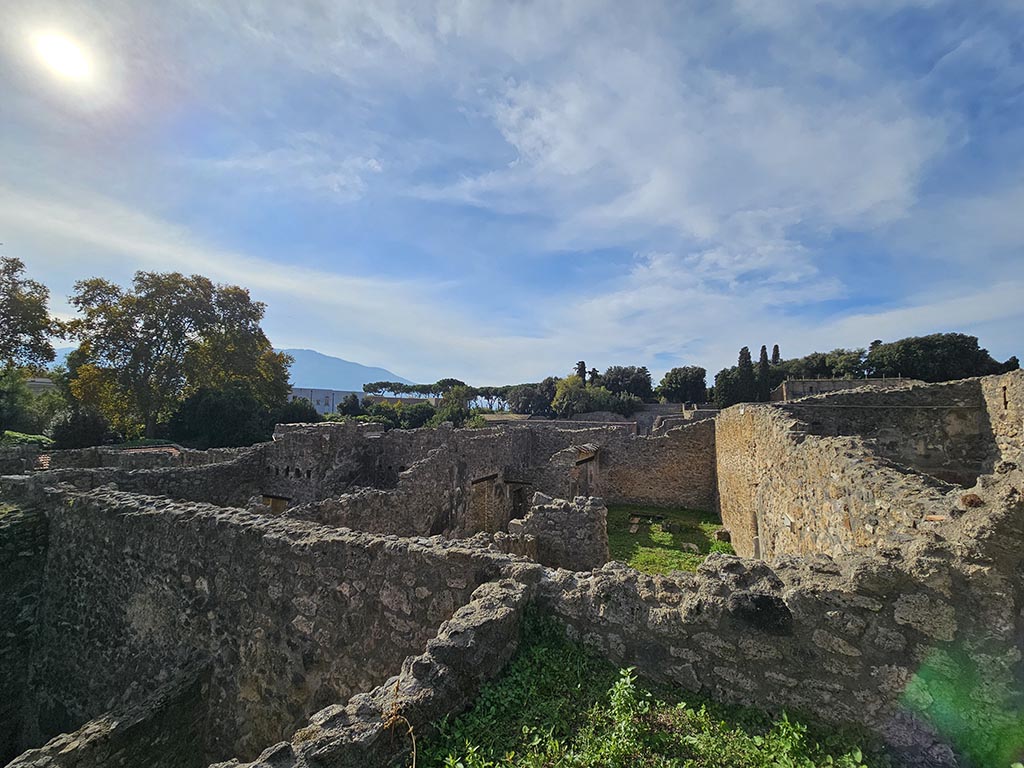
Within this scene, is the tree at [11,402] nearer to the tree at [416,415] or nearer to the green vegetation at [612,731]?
the tree at [416,415]

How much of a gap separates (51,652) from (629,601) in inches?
352

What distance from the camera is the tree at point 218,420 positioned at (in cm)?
3519

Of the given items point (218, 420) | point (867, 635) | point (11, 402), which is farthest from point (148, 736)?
point (11, 402)

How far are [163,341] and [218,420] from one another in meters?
10.0

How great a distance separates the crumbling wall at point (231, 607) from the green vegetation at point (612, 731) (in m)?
1.15

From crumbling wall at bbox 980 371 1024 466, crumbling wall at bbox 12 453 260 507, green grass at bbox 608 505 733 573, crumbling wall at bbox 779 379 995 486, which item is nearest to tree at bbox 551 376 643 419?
green grass at bbox 608 505 733 573

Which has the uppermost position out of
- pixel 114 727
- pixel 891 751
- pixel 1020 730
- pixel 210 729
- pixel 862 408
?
pixel 862 408

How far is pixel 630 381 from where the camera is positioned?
81.0 metres

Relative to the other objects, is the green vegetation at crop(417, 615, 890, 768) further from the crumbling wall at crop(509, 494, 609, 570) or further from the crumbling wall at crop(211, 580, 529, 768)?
the crumbling wall at crop(509, 494, 609, 570)

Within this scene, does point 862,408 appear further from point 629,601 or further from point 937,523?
point 629,601

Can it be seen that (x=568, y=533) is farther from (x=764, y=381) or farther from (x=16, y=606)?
(x=764, y=381)

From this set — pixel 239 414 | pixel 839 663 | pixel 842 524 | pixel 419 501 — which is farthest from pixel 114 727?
pixel 239 414

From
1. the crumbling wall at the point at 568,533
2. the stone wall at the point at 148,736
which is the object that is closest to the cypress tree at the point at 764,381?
the crumbling wall at the point at 568,533

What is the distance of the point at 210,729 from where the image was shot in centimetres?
554
